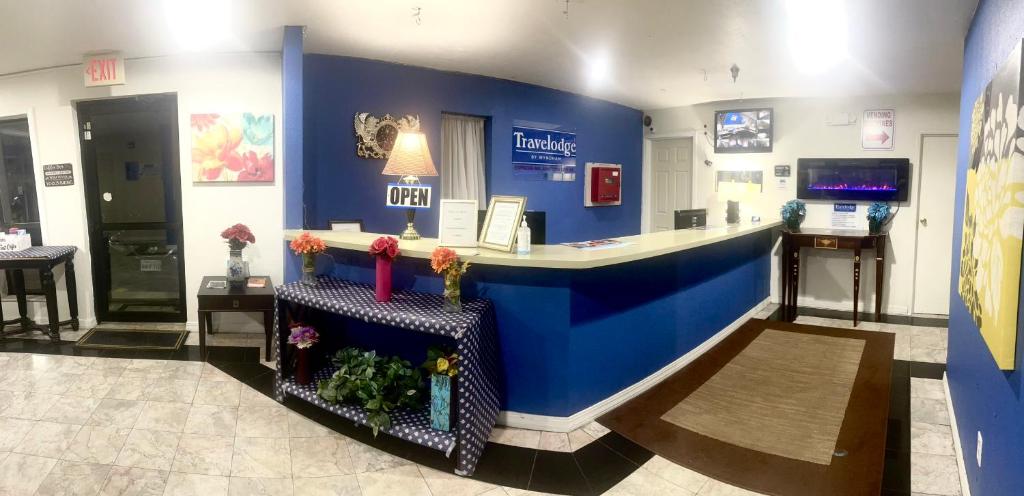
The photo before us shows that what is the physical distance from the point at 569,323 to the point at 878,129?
480cm

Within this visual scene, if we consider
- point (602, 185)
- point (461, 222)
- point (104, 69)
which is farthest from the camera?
point (602, 185)

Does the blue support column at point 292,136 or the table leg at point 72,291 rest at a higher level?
the blue support column at point 292,136

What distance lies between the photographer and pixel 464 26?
3674mm

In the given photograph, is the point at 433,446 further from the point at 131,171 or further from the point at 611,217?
the point at 611,217

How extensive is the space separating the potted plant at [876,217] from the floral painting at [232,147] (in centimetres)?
556

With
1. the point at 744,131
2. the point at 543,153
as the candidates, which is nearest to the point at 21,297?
the point at 543,153

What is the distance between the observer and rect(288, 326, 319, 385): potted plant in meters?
3.05

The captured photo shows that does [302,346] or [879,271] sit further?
[879,271]

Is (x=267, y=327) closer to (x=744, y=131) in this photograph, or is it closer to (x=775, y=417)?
(x=775, y=417)

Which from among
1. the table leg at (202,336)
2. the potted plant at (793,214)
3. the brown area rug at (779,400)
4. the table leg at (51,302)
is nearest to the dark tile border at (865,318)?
the potted plant at (793,214)

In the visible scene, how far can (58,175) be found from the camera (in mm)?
4766

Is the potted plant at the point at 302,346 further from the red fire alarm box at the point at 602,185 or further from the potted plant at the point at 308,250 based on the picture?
the red fire alarm box at the point at 602,185

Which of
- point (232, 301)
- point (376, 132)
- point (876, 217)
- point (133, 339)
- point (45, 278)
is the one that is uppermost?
point (376, 132)

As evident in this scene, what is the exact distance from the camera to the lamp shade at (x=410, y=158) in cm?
331
